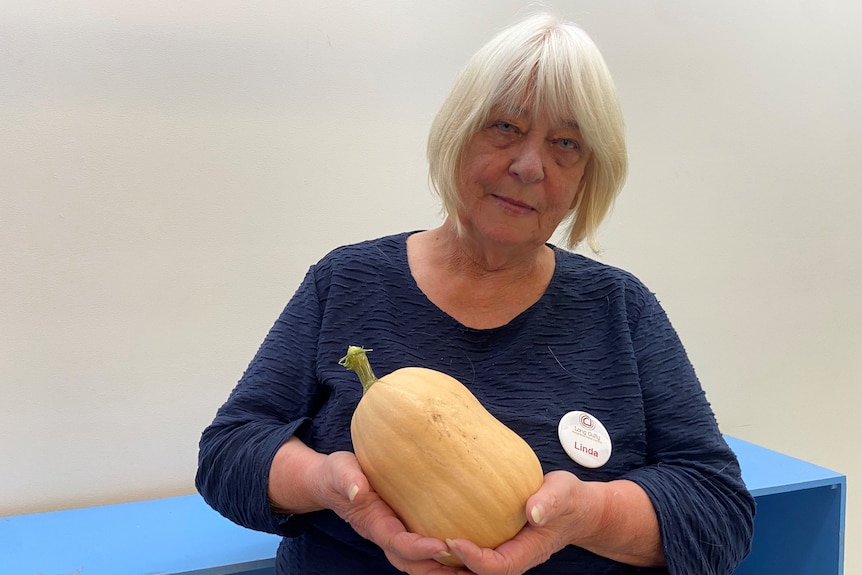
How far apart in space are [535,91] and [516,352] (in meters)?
0.35

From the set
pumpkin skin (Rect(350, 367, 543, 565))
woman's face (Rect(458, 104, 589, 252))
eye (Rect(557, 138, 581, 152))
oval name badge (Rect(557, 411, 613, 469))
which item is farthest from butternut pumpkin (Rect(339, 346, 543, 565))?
eye (Rect(557, 138, 581, 152))

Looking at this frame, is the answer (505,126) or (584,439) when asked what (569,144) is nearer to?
(505,126)

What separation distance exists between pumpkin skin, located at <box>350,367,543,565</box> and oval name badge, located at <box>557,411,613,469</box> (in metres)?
0.12

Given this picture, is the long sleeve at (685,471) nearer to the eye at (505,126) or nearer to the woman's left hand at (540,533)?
the woman's left hand at (540,533)

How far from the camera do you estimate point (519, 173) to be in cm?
81

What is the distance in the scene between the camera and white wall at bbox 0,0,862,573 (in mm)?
1192

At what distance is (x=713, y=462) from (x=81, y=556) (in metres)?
1.01

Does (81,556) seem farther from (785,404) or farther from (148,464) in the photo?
(785,404)

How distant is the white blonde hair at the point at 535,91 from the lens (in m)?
0.80

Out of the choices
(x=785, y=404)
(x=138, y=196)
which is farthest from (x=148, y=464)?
(x=785, y=404)

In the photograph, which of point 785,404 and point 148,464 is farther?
point 785,404

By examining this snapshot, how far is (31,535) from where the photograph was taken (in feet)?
3.61

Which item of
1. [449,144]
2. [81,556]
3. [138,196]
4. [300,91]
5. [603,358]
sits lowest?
[81,556]

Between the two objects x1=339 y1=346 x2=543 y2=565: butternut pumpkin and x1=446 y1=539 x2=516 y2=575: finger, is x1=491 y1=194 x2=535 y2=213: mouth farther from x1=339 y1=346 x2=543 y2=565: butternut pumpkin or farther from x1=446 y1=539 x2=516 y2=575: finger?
x1=446 y1=539 x2=516 y2=575: finger
